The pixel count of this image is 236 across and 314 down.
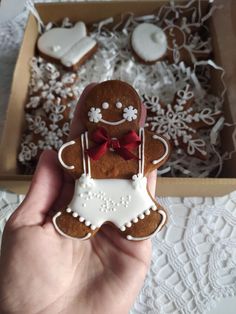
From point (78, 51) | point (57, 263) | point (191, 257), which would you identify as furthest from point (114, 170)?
point (78, 51)

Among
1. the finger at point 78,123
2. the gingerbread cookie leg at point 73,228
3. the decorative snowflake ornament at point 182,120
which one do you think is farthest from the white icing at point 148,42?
the gingerbread cookie leg at point 73,228

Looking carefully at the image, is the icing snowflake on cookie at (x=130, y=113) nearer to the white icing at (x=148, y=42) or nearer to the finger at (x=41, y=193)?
the finger at (x=41, y=193)

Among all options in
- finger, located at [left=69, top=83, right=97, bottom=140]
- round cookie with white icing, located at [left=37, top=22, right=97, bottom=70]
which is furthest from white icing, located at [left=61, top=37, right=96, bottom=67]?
finger, located at [left=69, top=83, right=97, bottom=140]

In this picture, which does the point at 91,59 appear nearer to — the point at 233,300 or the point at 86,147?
the point at 86,147

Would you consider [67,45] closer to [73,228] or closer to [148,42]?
[148,42]

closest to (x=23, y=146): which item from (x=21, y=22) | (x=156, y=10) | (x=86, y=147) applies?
(x=86, y=147)

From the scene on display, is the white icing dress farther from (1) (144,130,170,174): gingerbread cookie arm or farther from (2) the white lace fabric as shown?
(2) the white lace fabric

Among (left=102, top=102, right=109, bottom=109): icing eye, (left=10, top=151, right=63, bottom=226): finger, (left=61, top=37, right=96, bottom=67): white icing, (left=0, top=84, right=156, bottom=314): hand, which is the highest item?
(left=61, top=37, right=96, bottom=67): white icing
